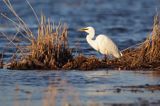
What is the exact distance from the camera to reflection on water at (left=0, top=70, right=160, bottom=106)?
12.2 m

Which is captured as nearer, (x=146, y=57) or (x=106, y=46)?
(x=146, y=57)

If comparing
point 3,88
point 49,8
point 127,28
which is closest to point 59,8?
point 49,8

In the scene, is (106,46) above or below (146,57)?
above

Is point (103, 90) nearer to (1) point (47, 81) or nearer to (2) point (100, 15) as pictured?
(1) point (47, 81)

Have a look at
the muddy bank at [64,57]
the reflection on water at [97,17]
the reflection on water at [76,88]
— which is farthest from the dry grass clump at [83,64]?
the reflection on water at [97,17]

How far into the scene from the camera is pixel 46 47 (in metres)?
16.1

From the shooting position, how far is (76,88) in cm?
1359

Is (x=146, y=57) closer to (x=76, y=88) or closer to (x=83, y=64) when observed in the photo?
(x=83, y=64)

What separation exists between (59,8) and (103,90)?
28.3 m

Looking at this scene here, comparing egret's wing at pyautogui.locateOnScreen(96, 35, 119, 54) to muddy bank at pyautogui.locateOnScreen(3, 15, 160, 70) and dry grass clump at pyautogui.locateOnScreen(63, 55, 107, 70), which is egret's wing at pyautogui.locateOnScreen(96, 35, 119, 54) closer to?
muddy bank at pyautogui.locateOnScreen(3, 15, 160, 70)

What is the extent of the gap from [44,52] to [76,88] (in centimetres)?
262

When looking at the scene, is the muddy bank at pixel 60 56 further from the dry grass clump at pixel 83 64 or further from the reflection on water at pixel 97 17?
the reflection on water at pixel 97 17

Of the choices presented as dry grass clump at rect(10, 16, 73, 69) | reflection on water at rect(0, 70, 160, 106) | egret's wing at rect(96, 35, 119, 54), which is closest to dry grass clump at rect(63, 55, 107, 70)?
dry grass clump at rect(10, 16, 73, 69)

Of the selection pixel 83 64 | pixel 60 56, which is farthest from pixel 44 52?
pixel 83 64
